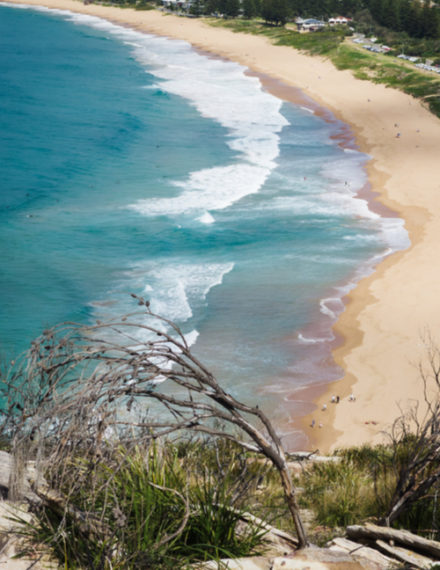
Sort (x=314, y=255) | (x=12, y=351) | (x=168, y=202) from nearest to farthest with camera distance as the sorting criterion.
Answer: (x=12, y=351) < (x=314, y=255) < (x=168, y=202)

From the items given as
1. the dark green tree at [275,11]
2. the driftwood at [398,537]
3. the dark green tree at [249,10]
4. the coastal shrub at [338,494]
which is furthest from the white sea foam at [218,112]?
the driftwood at [398,537]

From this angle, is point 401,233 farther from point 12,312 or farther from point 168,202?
point 12,312

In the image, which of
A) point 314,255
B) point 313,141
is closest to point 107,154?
point 313,141

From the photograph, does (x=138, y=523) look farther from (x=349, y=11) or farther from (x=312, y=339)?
(x=349, y=11)

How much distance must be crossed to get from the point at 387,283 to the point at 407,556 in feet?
53.1

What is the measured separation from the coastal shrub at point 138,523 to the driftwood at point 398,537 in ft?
3.20

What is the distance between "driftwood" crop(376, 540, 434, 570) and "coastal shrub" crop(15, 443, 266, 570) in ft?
3.75

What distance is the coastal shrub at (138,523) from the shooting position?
539 cm

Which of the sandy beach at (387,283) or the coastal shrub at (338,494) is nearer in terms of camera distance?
the coastal shrub at (338,494)

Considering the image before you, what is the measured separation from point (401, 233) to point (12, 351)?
15.5m

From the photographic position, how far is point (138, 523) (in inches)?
215

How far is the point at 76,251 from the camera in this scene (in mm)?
24656

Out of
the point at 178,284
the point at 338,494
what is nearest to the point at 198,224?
the point at 178,284

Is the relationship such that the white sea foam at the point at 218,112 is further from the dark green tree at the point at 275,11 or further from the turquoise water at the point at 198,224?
the dark green tree at the point at 275,11
